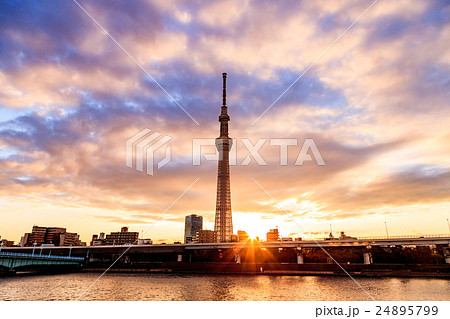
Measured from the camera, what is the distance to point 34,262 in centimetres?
7056

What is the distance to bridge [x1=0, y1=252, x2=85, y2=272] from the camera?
63.9 m

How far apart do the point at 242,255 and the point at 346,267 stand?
38338mm

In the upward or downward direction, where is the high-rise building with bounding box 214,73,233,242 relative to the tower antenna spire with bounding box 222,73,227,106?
downward

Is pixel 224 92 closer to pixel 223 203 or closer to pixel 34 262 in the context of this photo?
pixel 223 203

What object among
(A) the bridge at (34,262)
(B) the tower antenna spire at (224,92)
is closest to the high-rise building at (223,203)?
(B) the tower antenna spire at (224,92)

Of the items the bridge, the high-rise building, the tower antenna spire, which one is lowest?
the bridge

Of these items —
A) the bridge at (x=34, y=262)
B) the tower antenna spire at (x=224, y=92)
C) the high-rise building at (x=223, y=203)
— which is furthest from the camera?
the tower antenna spire at (x=224, y=92)

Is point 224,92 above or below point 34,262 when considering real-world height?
above

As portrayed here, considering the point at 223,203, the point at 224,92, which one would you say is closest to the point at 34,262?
the point at 223,203

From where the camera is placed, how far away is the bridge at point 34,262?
63.9m

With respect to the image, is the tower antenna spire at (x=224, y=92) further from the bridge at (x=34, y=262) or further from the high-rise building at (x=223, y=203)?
the bridge at (x=34, y=262)

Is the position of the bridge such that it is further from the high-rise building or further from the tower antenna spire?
the tower antenna spire

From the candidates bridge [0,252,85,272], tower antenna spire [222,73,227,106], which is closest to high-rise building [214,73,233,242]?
tower antenna spire [222,73,227,106]
